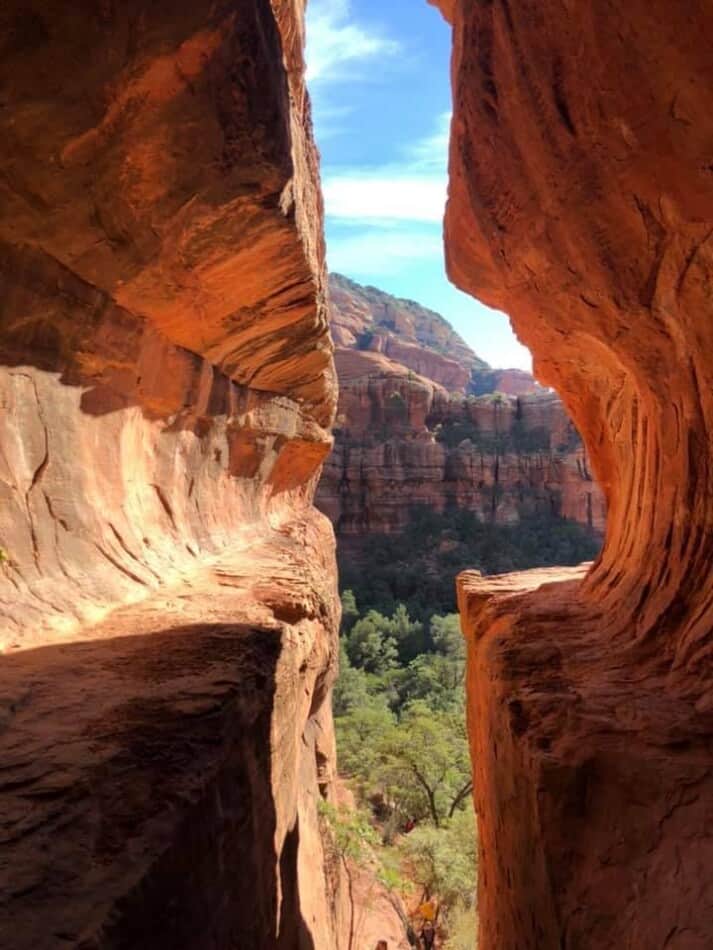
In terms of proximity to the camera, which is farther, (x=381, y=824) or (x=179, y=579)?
(x=381, y=824)

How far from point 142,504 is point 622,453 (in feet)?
17.2

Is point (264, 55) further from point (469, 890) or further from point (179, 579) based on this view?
point (469, 890)

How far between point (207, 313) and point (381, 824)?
12.8 metres

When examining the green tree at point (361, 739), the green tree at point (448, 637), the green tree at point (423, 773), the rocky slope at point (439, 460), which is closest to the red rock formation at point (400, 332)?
the rocky slope at point (439, 460)

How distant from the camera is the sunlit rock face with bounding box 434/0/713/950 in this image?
287 cm

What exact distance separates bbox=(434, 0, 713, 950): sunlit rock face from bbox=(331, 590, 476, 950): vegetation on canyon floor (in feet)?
16.1

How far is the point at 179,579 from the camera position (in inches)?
230

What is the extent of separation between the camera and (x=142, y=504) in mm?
5855

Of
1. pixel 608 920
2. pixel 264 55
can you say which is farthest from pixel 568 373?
pixel 608 920

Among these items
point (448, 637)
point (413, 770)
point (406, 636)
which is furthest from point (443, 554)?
point (413, 770)

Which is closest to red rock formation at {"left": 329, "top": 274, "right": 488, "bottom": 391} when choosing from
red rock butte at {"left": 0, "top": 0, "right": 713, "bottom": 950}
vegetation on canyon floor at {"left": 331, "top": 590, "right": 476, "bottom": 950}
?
vegetation on canyon floor at {"left": 331, "top": 590, "right": 476, "bottom": 950}

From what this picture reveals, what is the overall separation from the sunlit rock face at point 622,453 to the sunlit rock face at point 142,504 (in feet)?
5.55

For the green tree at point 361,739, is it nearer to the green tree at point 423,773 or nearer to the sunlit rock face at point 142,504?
the green tree at point 423,773

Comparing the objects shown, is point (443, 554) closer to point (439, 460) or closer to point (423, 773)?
point (439, 460)
